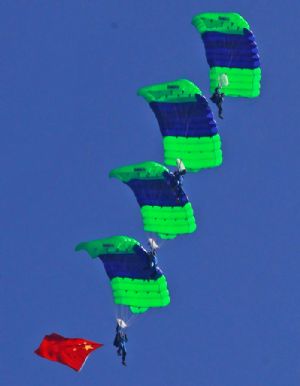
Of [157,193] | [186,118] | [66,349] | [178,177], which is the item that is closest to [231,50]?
[186,118]

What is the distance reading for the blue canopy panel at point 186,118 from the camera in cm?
5203

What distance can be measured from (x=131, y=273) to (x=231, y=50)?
23.6 ft

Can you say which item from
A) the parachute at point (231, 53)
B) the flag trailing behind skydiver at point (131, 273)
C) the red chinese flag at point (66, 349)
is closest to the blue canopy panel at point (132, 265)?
the flag trailing behind skydiver at point (131, 273)

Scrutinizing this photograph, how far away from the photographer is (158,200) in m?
53.6

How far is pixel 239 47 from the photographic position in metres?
52.8

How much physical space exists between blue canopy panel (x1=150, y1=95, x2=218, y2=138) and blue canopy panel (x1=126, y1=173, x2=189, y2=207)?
4.49 ft

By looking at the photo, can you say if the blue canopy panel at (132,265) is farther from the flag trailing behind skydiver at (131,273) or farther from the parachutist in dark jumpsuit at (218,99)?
the parachutist in dark jumpsuit at (218,99)

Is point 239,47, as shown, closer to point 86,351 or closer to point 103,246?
point 103,246

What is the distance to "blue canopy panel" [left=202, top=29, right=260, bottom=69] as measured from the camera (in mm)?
52562

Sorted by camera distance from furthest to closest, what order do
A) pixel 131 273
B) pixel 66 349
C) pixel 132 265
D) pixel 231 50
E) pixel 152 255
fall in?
pixel 66 349 < pixel 131 273 < pixel 132 265 < pixel 231 50 < pixel 152 255

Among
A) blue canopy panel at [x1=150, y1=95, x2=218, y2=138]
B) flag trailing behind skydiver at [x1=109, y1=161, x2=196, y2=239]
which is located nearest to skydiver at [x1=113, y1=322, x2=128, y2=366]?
flag trailing behind skydiver at [x1=109, y1=161, x2=196, y2=239]

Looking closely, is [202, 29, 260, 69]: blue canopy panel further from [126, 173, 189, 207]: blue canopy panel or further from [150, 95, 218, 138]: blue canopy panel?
[126, 173, 189, 207]: blue canopy panel

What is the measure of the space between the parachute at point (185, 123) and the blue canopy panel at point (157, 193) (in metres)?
0.67

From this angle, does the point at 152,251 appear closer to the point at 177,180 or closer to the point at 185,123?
the point at 177,180
